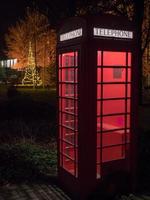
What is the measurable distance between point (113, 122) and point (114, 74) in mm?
717

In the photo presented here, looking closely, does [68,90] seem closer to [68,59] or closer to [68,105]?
[68,105]

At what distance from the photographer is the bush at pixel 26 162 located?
20.7ft

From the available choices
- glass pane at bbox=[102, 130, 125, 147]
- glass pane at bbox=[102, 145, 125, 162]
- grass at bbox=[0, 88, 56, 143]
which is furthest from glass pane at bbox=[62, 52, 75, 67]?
grass at bbox=[0, 88, 56, 143]

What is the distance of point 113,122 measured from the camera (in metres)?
5.17

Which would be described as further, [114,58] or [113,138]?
[113,138]

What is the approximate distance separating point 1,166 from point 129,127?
9.26 ft

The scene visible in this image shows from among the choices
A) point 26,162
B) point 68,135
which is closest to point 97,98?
point 68,135

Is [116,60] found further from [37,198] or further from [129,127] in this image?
[37,198]

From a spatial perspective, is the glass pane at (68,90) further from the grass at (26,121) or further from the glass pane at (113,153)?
the grass at (26,121)

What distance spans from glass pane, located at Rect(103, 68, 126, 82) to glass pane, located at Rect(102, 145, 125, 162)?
1.04m

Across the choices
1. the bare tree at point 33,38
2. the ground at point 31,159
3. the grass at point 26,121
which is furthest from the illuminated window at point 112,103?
the bare tree at point 33,38

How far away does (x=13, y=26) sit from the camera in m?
46.8

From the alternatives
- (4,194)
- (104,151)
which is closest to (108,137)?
(104,151)

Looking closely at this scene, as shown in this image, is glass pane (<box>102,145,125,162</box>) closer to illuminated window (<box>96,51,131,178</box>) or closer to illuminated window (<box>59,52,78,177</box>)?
illuminated window (<box>96,51,131,178</box>)
